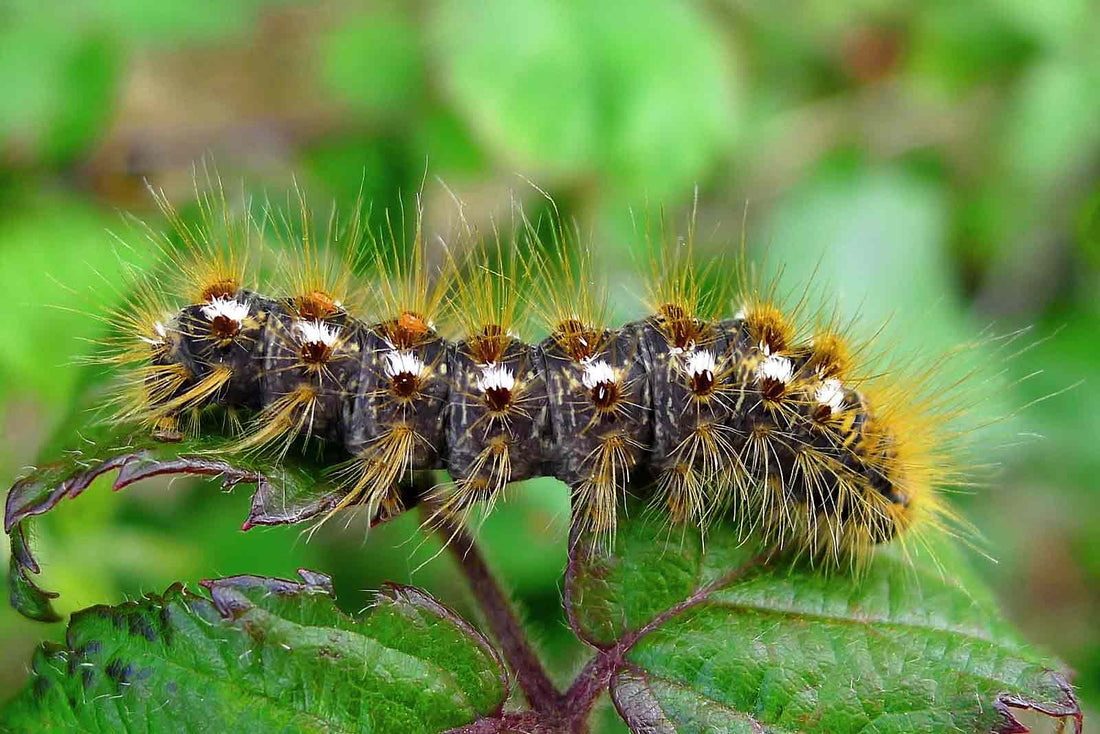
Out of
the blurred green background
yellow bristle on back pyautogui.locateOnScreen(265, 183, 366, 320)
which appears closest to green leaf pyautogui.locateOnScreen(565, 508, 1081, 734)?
yellow bristle on back pyautogui.locateOnScreen(265, 183, 366, 320)

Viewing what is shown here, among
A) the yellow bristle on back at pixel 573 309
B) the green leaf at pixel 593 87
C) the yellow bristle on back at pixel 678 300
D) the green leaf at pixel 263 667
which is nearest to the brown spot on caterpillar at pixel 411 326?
the yellow bristle on back at pixel 573 309

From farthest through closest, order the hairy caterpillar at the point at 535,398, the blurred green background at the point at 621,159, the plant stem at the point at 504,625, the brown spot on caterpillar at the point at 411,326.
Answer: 1. the blurred green background at the point at 621,159
2. the brown spot on caterpillar at the point at 411,326
3. the hairy caterpillar at the point at 535,398
4. the plant stem at the point at 504,625

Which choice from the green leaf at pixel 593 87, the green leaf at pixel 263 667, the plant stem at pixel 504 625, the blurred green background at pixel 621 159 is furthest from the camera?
the green leaf at pixel 593 87

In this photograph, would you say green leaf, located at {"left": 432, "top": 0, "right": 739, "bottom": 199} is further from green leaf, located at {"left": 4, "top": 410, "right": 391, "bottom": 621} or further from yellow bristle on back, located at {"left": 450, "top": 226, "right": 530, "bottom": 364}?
green leaf, located at {"left": 4, "top": 410, "right": 391, "bottom": 621}

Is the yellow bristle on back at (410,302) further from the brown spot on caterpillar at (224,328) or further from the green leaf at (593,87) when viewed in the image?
the green leaf at (593,87)

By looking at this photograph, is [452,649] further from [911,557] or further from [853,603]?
[911,557]

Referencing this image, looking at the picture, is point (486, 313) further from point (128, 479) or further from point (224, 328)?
point (128, 479)
